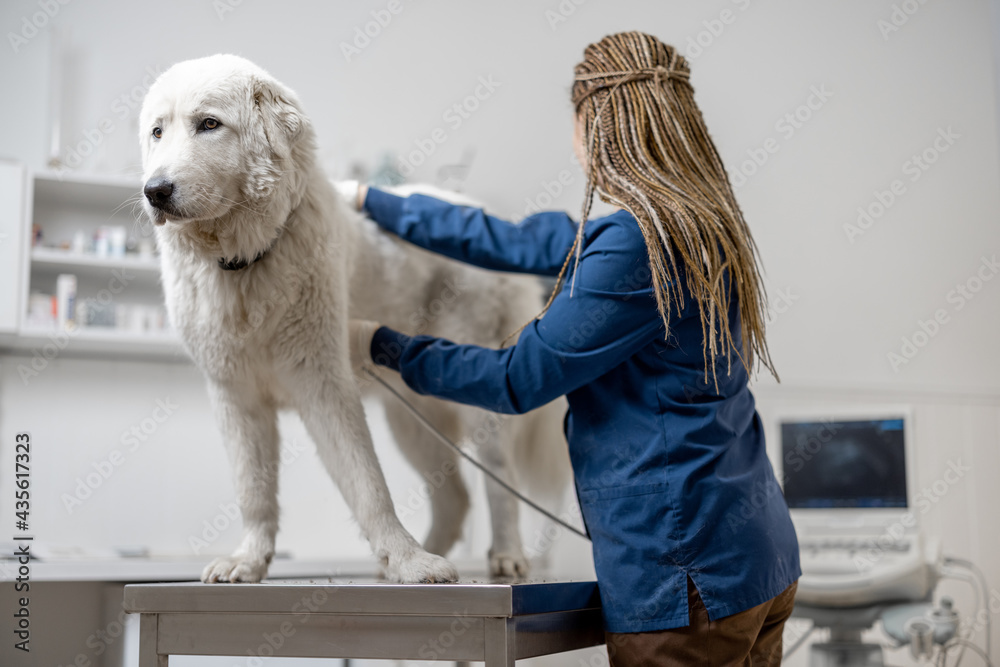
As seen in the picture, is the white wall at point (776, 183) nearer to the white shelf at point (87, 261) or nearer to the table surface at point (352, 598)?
the white shelf at point (87, 261)

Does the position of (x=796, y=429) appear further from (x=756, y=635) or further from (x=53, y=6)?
(x=53, y=6)

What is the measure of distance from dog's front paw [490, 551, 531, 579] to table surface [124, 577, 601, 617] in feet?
1.92

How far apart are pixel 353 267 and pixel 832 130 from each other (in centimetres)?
281

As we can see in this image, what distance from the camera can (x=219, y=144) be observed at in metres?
1.33

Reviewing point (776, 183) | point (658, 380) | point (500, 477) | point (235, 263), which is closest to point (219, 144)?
point (235, 263)

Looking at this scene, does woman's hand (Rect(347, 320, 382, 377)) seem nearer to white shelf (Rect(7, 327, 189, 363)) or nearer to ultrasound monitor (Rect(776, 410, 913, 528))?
white shelf (Rect(7, 327, 189, 363))

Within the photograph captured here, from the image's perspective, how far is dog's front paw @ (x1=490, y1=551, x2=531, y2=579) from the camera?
1.90m

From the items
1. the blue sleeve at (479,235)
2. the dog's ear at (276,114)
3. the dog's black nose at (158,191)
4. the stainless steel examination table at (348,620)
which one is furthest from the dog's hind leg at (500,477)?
the dog's black nose at (158,191)

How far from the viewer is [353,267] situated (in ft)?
5.79

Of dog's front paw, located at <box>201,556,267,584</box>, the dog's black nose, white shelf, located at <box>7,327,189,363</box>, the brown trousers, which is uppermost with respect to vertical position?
white shelf, located at <box>7,327,189,363</box>

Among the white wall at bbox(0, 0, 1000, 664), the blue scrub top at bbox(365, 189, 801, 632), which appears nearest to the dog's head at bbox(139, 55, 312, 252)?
the blue scrub top at bbox(365, 189, 801, 632)

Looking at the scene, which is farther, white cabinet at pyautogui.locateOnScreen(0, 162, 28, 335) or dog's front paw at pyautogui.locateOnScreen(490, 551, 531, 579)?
white cabinet at pyautogui.locateOnScreen(0, 162, 28, 335)

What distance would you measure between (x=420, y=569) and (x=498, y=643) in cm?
22

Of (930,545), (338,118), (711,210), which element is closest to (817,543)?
(930,545)
